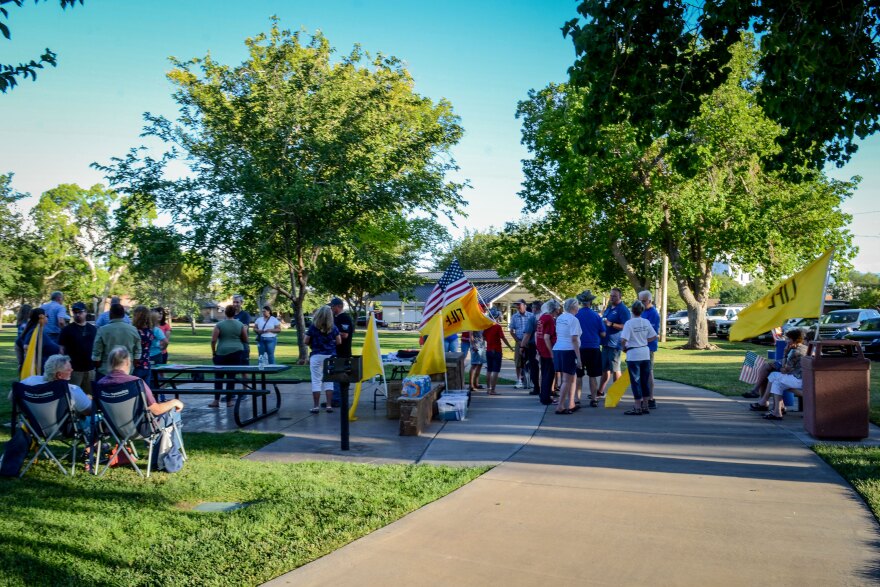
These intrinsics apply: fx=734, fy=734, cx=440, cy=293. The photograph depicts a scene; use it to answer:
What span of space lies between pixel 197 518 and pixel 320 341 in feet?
19.2

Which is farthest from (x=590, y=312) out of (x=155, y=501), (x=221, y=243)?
(x=221, y=243)

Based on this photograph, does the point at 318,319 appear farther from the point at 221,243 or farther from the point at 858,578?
the point at 221,243

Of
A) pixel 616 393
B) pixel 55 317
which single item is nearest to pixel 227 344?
pixel 55 317

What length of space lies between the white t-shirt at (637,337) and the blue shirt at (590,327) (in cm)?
91

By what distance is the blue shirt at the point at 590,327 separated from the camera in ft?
39.2

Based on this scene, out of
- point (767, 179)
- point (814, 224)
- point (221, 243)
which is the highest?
point (767, 179)

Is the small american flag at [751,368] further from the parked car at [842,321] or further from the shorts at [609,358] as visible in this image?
the parked car at [842,321]

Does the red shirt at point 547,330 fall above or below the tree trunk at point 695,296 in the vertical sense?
below

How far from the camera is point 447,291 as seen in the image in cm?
1356

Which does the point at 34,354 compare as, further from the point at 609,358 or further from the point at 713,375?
the point at 713,375

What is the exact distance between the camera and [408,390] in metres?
10.3

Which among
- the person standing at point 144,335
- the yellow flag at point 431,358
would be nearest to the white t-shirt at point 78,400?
the person standing at point 144,335

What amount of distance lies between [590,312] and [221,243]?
11788mm

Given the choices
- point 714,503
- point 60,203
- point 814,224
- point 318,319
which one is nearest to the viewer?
point 714,503
